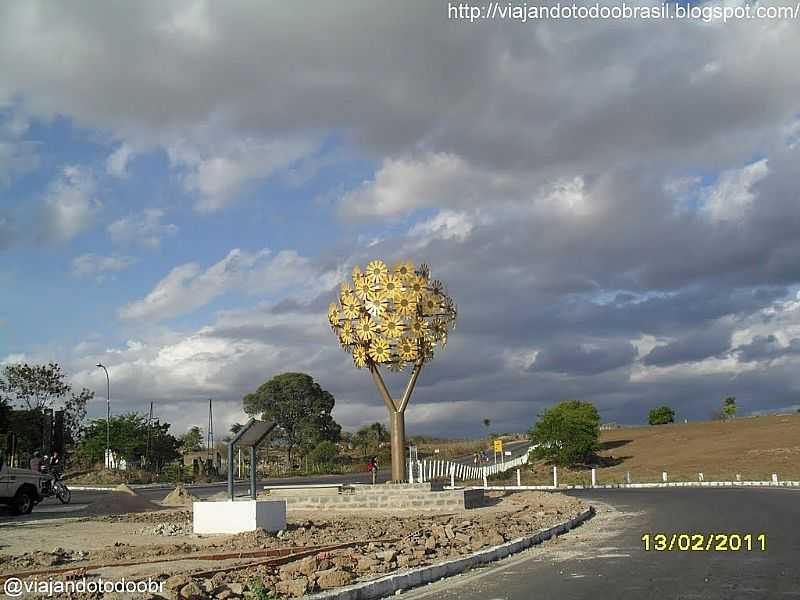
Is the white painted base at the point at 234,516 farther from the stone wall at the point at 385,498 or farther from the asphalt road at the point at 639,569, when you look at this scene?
the stone wall at the point at 385,498

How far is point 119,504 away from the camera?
2677 cm

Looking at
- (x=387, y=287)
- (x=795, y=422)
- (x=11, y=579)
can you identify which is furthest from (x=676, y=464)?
(x=11, y=579)

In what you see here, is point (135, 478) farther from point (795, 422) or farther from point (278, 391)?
point (795, 422)

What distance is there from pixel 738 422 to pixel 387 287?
2670 inches

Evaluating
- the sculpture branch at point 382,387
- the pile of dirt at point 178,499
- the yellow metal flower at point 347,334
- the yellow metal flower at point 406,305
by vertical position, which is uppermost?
the yellow metal flower at point 406,305

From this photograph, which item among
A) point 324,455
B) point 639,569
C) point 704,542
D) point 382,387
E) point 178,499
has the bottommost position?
point 324,455

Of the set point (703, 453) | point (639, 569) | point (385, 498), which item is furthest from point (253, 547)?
point (703, 453)

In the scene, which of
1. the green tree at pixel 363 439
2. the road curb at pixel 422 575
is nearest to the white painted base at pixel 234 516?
the road curb at pixel 422 575

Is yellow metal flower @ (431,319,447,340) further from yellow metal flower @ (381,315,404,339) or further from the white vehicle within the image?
the white vehicle

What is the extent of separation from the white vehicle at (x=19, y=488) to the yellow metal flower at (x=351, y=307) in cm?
1159

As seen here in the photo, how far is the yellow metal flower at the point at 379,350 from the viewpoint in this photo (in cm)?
2897

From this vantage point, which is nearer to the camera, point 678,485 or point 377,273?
point 377,273

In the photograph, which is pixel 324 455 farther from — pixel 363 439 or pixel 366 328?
pixel 366 328

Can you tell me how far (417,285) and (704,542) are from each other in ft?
52.3
